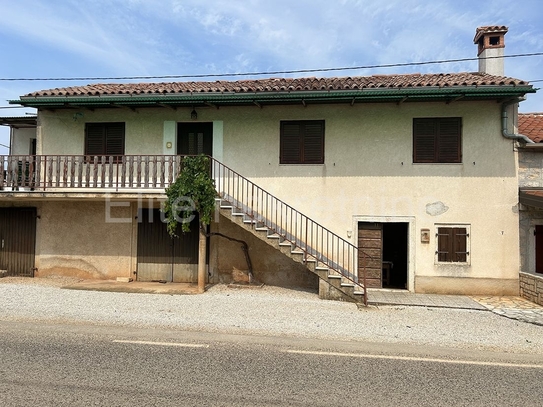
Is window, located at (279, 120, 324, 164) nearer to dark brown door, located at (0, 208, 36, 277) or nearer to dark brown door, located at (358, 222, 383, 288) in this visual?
dark brown door, located at (358, 222, 383, 288)

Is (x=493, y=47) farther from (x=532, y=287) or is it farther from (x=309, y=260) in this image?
(x=309, y=260)

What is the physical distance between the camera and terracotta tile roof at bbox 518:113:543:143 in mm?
9324

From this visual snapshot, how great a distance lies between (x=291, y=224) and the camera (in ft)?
31.1

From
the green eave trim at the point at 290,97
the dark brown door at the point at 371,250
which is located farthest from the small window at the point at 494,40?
the dark brown door at the point at 371,250

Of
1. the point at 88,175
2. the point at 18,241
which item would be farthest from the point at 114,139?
the point at 18,241

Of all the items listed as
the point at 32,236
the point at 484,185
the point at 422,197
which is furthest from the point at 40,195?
the point at 484,185

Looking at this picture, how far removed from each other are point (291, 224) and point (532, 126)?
7.38 metres

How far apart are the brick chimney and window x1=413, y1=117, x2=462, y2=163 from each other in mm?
2624

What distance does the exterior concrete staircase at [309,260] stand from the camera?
8.19 metres

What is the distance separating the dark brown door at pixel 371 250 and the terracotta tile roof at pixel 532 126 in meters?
4.58

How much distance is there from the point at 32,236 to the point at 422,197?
11.3 metres

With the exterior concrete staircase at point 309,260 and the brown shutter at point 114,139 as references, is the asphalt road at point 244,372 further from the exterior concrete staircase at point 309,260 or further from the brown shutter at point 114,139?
the brown shutter at point 114,139

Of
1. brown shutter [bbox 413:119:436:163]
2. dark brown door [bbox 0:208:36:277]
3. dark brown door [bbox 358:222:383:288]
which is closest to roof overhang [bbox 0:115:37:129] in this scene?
dark brown door [bbox 0:208:36:277]

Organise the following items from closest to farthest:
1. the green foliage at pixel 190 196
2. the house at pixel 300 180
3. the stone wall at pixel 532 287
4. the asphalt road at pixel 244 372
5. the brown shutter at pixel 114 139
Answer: the asphalt road at pixel 244 372
the stone wall at pixel 532 287
the green foliage at pixel 190 196
the house at pixel 300 180
the brown shutter at pixel 114 139
